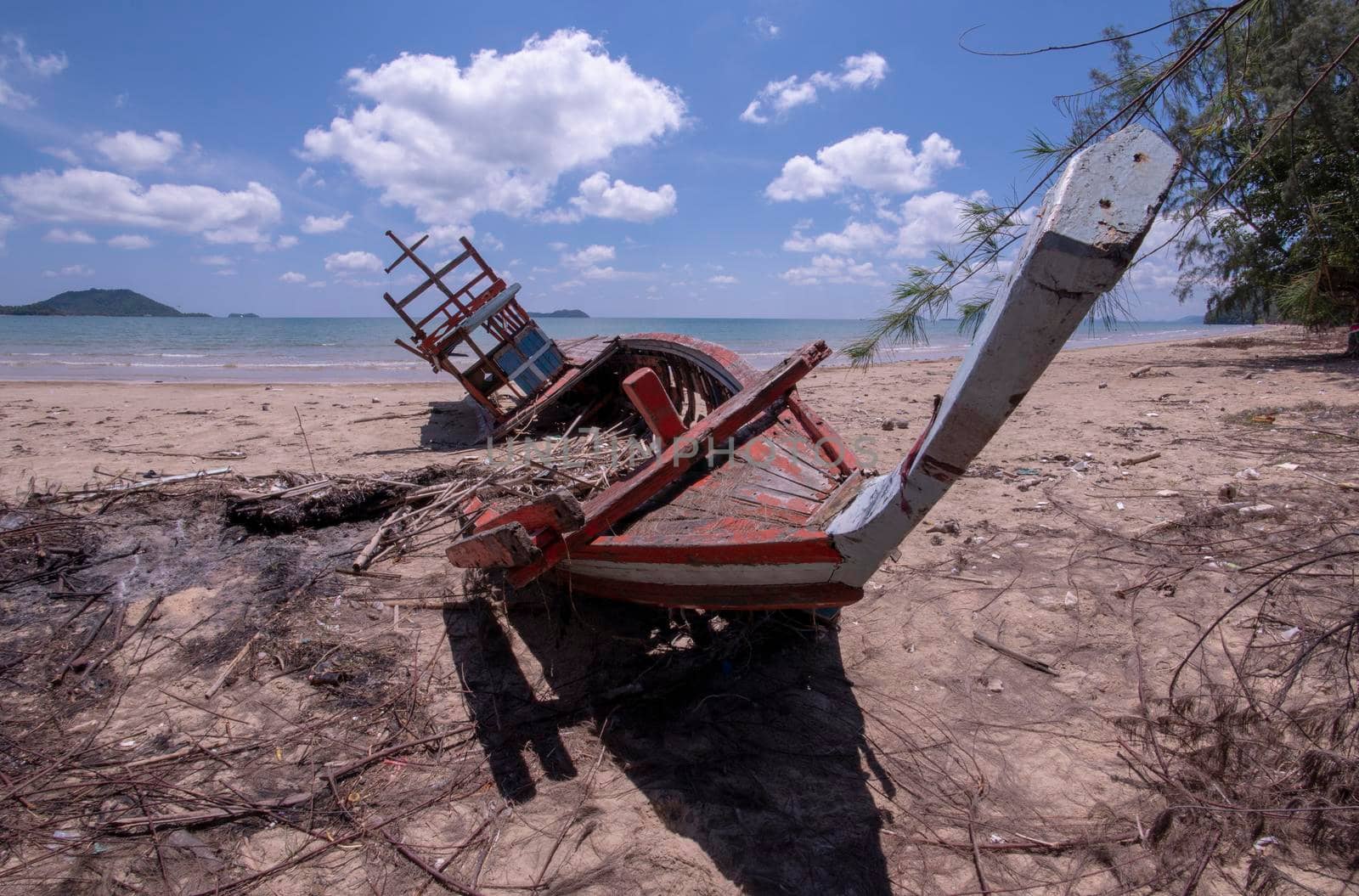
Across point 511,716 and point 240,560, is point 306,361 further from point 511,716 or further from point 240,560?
point 511,716

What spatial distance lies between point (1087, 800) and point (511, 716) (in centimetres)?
264

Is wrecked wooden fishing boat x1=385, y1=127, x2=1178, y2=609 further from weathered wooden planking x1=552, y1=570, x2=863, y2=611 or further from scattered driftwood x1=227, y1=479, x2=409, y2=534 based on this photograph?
scattered driftwood x1=227, y1=479, x2=409, y2=534

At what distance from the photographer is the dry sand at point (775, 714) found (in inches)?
99.6

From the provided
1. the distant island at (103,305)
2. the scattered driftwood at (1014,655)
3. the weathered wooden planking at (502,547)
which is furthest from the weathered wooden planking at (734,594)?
the distant island at (103,305)

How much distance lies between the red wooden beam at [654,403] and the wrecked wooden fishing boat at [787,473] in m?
0.01

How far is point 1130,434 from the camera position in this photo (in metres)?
7.80

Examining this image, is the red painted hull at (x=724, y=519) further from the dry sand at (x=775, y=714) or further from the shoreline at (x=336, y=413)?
the shoreline at (x=336, y=413)

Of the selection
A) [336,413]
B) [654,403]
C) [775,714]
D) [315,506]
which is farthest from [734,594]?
[336,413]

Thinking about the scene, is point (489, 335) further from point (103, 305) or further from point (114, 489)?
point (103, 305)

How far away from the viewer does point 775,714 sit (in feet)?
10.9

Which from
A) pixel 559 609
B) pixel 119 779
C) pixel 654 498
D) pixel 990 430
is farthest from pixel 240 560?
pixel 990 430

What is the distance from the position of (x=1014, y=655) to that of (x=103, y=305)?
141740 mm

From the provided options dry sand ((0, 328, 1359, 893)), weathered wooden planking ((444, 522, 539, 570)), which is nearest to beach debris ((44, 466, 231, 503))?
dry sand ((0, 328, 1359, 893))

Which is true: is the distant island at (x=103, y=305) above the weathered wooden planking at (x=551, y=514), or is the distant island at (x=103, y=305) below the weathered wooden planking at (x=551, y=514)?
above
